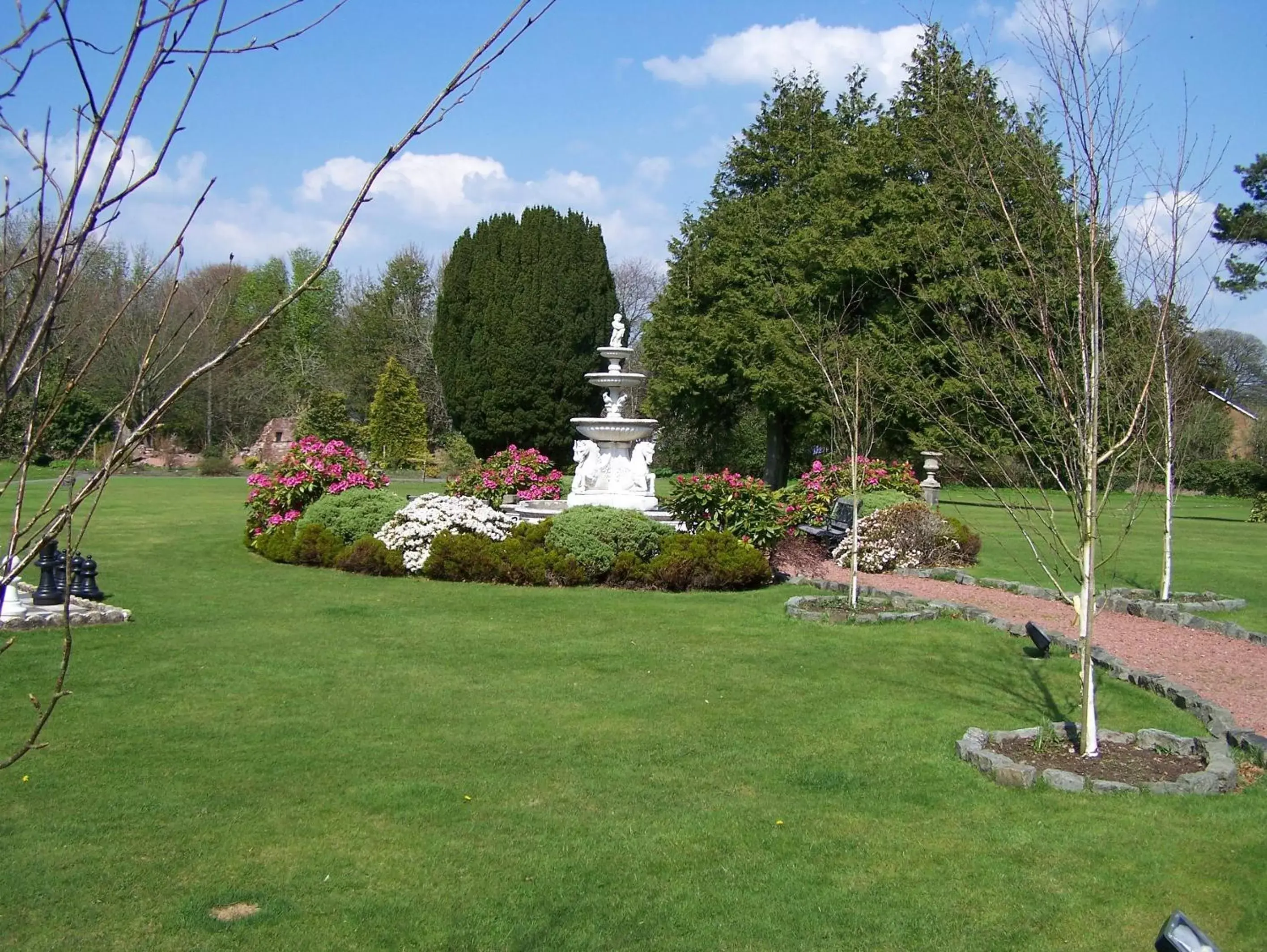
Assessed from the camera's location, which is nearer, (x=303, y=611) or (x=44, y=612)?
(x=44, y=612)

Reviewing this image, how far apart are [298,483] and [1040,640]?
11290 millimetres

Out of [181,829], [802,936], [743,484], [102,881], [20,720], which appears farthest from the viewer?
[743,484]

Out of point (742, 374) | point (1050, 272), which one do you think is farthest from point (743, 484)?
point (742, 374)

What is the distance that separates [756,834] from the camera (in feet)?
18.0

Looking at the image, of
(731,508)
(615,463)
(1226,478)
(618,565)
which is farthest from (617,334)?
(1226,478)

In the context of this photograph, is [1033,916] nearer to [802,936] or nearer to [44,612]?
[802,936]

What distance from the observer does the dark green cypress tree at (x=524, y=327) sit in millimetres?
36906

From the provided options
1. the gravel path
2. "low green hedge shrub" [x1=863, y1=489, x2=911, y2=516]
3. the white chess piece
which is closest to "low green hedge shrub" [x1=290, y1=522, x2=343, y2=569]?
the white chess piece

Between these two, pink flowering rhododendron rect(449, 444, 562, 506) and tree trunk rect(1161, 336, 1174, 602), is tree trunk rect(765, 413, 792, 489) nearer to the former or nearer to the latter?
pink flowering rhododendron rect(449, 444, 562, 506)

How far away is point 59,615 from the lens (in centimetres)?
1050

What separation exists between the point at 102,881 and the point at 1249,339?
7688 cm

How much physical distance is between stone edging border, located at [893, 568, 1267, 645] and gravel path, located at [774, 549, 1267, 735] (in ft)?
0.34

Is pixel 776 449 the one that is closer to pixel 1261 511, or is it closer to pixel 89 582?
pixel 1261 511

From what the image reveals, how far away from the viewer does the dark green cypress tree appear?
36906 mm
